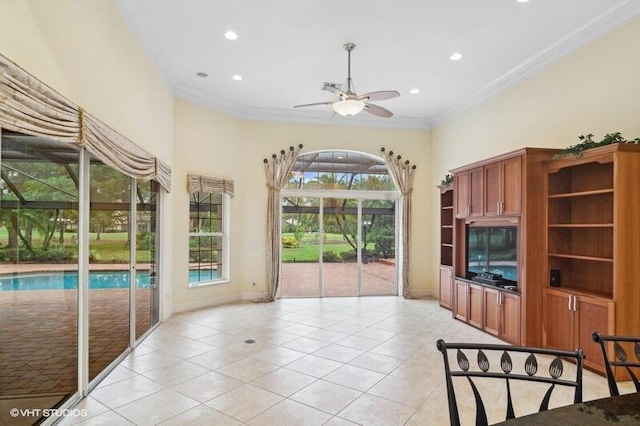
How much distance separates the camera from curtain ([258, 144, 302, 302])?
7305 millimetres

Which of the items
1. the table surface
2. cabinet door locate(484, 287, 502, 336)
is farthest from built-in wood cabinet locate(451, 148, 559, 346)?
the table surface

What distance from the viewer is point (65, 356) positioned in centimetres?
319

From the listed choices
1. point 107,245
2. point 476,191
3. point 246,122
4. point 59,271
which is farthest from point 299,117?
point 59,271

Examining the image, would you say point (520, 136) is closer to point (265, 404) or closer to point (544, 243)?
point (544, 243)

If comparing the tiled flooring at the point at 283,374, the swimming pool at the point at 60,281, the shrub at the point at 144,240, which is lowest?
the tiled flooring at the point at 283,374

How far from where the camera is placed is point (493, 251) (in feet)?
18.0

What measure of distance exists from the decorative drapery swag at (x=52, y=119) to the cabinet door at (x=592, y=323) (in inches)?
201

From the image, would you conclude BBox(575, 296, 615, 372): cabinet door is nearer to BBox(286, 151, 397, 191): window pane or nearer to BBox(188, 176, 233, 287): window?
BBox(286, 151, 397, 191): window pane

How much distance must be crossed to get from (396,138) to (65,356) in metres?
6.76

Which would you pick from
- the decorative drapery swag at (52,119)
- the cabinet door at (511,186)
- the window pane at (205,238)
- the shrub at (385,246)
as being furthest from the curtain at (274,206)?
the cabinet door at (511,186)

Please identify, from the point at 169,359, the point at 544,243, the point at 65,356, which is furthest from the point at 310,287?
the point at 65,356

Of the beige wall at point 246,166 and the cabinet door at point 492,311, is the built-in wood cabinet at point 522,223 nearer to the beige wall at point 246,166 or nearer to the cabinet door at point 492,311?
the cabinet door at point 492,311

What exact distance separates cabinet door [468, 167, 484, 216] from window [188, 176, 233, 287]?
4270 mm

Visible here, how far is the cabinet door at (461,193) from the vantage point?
5.94 metres
